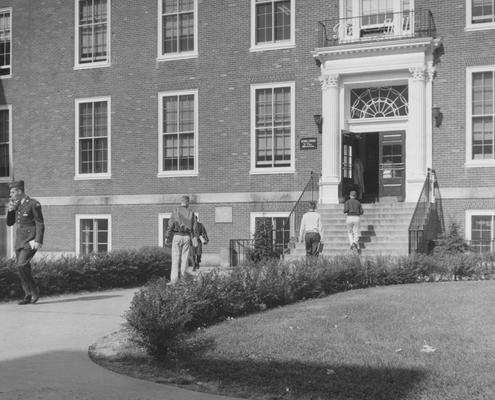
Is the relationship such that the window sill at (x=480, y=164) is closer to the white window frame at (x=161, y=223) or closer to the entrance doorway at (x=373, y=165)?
the entrance doorway at (x=373, y=165)

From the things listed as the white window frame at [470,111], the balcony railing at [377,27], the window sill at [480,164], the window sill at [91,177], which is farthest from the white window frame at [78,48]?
the window sill at [480,164]

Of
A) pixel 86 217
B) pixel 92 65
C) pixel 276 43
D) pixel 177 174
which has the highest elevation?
pixel 276 43

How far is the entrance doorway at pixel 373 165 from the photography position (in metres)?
22.8

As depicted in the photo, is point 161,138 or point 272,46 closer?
point 272,46

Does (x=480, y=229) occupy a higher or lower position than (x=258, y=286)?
higher

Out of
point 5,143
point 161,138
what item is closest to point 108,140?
point 161,138

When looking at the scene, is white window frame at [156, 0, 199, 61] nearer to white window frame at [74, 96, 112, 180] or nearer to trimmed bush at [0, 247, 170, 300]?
white window frame at [74, 96, 112, 180]

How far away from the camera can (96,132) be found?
26266mm

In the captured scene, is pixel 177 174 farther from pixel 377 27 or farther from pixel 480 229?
pixel 480 229

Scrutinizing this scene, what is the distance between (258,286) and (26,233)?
4338mm

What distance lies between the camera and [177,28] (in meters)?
25.3

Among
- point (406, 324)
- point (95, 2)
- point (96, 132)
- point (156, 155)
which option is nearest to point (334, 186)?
point (156, 155)

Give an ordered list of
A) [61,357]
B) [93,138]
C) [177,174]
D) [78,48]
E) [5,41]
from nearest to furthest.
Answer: [61,357] → [177,174] → [93,138] → [78,48] → [5,41]

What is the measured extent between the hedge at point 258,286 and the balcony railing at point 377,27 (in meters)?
8.23
